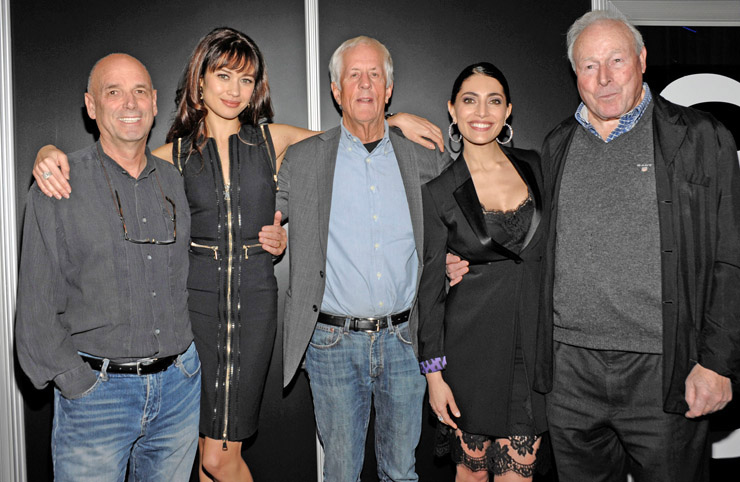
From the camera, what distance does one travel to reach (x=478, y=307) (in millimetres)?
2426

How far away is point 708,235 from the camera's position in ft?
7.15

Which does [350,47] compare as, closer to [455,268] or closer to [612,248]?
[455,268]

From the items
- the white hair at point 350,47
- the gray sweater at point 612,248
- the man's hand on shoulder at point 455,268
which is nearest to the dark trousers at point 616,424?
the gray sweater at point 612,248

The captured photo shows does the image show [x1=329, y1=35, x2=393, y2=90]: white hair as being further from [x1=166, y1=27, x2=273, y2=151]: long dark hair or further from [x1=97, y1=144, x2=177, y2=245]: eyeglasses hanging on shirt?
[x1=97, y1=144, x2=177, y2=245]: eyeglasses hanging on shirt

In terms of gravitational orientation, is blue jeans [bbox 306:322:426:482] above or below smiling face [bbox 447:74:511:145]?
below

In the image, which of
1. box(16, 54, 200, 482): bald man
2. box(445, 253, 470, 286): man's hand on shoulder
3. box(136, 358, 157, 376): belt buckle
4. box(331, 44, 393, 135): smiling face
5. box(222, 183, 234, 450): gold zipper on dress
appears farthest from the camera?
box(331, 44, 393, 135): smiling face

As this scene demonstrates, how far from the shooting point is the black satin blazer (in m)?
2.40

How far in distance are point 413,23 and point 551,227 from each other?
1762mm

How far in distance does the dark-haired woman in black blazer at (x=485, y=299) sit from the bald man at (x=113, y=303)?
1101 mm

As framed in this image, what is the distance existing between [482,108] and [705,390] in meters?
1.44

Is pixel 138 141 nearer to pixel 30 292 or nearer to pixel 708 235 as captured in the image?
pixel 30 292

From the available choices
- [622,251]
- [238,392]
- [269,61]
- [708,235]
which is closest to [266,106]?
[269,61]

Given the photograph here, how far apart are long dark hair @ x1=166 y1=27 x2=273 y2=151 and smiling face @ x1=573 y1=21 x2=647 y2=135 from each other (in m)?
1.52

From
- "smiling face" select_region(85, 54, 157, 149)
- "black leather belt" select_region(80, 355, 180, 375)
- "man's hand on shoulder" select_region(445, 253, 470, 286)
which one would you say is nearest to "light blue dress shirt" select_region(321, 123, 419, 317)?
"man's hand on shoulder" select_region(445, 253, 470, 286)
